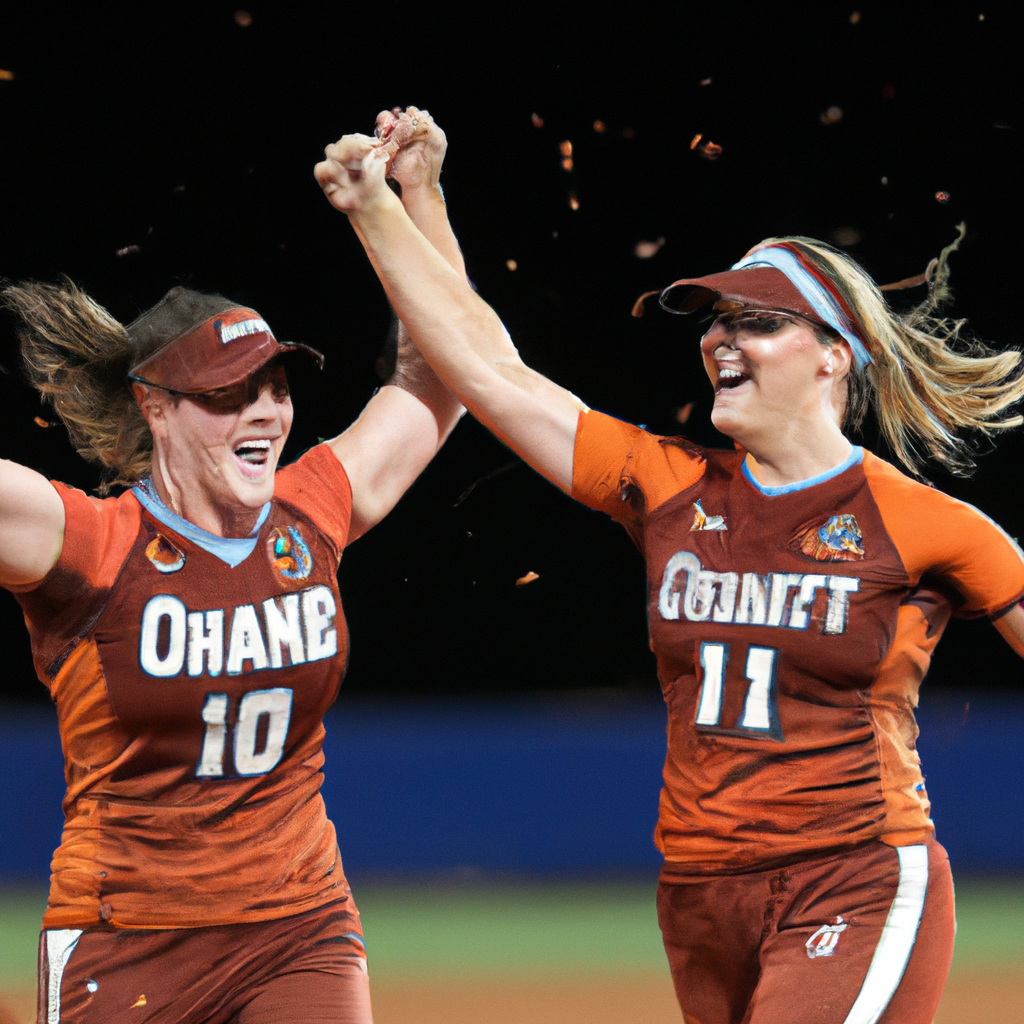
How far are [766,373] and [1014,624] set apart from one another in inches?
24.1

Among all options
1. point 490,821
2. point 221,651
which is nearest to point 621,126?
point 490,821

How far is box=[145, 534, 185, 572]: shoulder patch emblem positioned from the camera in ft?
7.51

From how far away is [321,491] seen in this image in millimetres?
2516

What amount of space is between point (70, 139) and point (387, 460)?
3.22 metres

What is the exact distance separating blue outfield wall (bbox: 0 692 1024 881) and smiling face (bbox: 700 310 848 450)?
3.26 m

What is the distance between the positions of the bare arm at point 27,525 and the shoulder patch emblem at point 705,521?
1.07m

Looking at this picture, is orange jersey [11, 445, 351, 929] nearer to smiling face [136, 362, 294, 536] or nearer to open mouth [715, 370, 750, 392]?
smiling face [136, 362, 294, 536]

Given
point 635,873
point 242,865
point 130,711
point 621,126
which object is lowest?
point 635,873

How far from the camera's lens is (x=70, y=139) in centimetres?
517

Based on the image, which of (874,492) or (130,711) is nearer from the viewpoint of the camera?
(130,711)

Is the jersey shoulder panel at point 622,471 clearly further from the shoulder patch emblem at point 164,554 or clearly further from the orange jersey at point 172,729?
the shoulder patch emblem at point 164,554

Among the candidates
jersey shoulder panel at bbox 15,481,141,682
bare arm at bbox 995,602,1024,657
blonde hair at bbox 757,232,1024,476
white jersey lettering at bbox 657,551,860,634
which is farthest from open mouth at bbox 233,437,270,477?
bare arm at bbox 995,602,1024,657

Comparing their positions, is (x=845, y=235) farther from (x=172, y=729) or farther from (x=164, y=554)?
(x=172, y=729)

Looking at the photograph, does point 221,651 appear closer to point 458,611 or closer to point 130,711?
point 130,711
